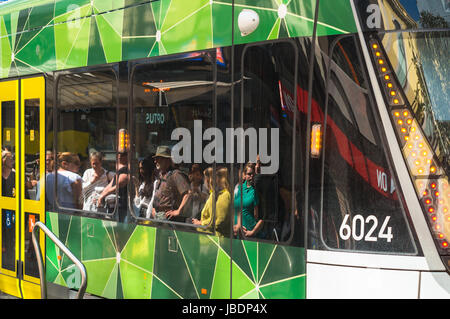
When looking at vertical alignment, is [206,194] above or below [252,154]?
below

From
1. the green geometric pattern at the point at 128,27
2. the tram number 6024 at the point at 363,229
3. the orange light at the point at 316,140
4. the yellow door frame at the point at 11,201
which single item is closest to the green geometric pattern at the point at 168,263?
the tram number 6024 at the point at 363,229

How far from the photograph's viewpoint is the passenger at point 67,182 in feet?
20.5

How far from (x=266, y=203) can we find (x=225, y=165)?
464 mm

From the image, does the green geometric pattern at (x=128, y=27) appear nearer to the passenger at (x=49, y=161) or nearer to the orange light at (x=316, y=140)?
the orange light at (x=316, y=140)

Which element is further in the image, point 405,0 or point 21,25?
point 21,25

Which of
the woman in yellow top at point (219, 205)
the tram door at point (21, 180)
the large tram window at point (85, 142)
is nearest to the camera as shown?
the woman in yellow top at point (219, 205)

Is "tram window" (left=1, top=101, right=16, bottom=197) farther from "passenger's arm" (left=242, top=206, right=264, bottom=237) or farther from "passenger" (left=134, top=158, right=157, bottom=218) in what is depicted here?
"passenger's arm" (left=242, top=206, right=264, bottom=237)

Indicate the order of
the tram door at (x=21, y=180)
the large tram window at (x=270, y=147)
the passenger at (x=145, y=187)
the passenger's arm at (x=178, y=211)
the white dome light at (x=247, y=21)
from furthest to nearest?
the tram door at (x=21, y=180) < the passenger at (x=145, y=187) < the passenger's arm at (x=178, y=211) < the white dome light at (x=247, y=21) < the large tram window at (x=270, y=147)

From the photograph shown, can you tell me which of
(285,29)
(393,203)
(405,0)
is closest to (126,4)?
(285,29)

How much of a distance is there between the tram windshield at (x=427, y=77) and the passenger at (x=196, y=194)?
171cm

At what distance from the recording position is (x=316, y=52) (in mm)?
4121

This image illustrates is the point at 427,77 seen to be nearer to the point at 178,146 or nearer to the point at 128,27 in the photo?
the point at 178,146

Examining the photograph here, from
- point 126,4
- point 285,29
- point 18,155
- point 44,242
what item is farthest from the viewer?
point 18,155

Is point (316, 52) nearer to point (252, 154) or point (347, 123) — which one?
point (347, 123)
